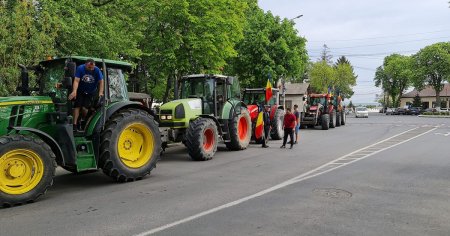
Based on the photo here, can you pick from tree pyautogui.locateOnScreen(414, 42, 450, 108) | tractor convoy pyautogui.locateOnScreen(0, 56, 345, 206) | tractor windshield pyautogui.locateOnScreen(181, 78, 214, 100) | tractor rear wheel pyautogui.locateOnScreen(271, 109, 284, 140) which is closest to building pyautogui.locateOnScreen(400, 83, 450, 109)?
tree pyautogui.locateOnScreen(414, 42, 450, 108)

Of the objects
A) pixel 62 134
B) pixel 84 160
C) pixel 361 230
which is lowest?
pixel 361 230

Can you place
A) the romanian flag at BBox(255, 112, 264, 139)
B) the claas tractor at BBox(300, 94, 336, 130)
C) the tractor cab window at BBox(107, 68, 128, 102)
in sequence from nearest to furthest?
the tractor cab window at BBox(107, 68, 128, 102) → the romanian flag at BBox(255, 112, 264, 139) → the claas tractor at BBox(300, 94, 336, 130)

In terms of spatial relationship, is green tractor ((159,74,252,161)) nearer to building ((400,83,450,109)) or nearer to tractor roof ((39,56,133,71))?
tractor roof ((39,56,133,71))

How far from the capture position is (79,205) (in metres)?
6.98

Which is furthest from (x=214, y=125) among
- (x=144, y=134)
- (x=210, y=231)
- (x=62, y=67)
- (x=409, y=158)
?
(x=210, y=231)

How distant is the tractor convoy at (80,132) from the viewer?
6.95 meters

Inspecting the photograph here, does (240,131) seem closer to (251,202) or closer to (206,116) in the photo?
(206,116)

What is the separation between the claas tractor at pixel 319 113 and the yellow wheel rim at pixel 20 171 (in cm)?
2175

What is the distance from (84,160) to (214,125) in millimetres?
5386

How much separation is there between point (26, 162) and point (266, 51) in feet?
79.3

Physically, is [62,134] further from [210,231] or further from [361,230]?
[361,230]

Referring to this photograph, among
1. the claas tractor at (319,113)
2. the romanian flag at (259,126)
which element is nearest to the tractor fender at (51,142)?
the romanian flag at (259,126)

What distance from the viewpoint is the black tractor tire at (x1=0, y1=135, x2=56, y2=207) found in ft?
22.0

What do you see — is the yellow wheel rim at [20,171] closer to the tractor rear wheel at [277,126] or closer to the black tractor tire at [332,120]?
the tractor rear wheel at [277,126]
